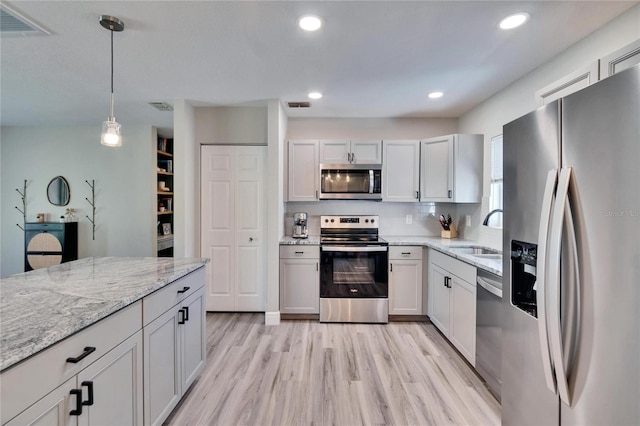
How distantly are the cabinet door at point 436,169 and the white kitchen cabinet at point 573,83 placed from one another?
5.91 ft

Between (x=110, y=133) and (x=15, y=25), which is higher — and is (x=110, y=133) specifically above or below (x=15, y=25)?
below

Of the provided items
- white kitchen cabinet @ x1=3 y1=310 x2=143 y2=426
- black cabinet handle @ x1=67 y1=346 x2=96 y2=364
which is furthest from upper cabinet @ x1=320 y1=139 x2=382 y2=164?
black cabinet handle @ x1=67 y1=346 x2=96 y2=364

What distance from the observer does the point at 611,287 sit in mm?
926

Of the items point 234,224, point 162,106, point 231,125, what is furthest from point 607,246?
point 162,106

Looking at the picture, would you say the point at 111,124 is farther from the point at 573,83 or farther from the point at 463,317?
the point at 463,317

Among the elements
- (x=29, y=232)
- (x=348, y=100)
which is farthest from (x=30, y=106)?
(x=348, y=100)

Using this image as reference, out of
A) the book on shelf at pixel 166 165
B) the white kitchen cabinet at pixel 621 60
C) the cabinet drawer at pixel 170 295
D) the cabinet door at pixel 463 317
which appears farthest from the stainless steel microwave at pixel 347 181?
the book on shelf at pixel 166 165

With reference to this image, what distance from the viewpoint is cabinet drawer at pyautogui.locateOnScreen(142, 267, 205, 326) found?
4.97 ft

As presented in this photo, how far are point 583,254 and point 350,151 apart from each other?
2825mm

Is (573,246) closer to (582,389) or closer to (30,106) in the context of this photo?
(582,389)

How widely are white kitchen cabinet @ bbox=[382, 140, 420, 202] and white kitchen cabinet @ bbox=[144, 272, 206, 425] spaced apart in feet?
8.15

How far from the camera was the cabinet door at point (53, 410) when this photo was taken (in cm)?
87

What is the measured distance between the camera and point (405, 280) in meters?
3.34

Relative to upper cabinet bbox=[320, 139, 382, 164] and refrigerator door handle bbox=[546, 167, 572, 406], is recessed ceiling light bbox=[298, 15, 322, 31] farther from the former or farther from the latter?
upper cabinet bbox=[320, 139, 382, 164]
